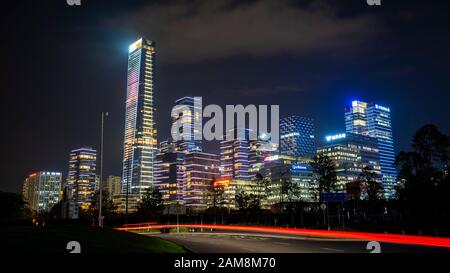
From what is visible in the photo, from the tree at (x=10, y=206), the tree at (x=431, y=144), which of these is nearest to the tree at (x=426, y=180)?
the tree at (x=431, y=144)

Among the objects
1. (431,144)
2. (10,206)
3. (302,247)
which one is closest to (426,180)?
(431,144)

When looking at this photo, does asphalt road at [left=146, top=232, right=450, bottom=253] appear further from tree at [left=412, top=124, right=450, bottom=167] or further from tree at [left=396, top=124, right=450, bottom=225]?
tree at [left=412, top=124, right=450, bottom=167]

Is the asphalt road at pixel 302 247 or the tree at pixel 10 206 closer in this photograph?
the asphalt road at pixel 302 247

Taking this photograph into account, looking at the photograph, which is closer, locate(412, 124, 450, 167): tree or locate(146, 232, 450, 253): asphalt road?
locate(146, 232, 450, 253): asphalt road

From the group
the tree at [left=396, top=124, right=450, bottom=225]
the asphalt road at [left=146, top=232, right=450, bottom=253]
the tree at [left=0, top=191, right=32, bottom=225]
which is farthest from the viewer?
the tree at [left=0, top=191, right=32, bottom=225]

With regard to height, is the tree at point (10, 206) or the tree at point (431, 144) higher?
the tree at point (431, 144)

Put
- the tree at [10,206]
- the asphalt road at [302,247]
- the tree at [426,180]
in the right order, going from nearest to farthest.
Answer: the asphalt road at [302,247]
the tree at [426,180]
the tree at [10,206]

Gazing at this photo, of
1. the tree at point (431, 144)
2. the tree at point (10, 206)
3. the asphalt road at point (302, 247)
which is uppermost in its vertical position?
the tree at point (431, 144)

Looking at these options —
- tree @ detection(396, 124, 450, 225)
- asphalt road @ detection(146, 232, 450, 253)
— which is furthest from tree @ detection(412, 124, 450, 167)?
asphalt road @ detection(146, 232, 450, 253)

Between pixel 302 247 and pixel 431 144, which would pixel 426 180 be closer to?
pixel 431 144

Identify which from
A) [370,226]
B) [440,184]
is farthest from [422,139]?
[370,226]

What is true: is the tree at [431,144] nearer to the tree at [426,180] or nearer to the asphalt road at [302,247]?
the tree at [426,180]

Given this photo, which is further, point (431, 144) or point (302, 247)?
point (431, 144)
